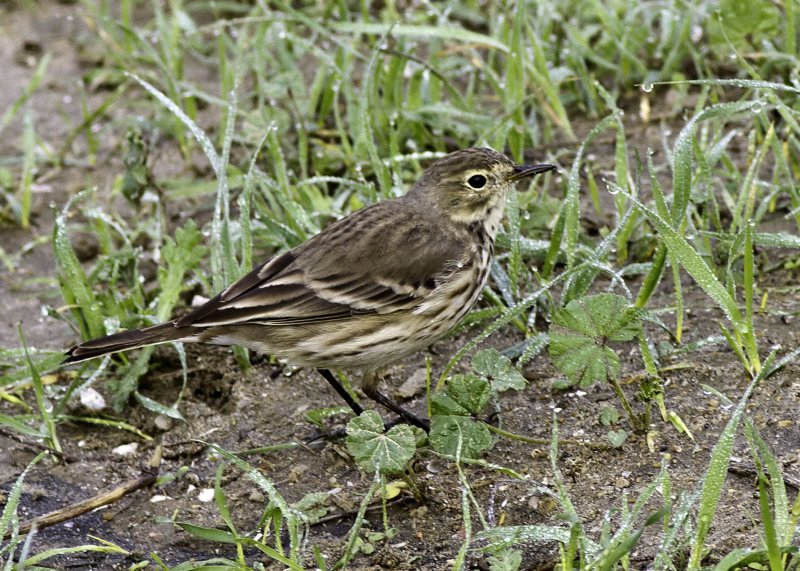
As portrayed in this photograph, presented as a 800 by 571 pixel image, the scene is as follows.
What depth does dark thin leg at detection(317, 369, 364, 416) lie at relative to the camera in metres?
4.96

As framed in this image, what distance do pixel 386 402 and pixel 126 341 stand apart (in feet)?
3.67

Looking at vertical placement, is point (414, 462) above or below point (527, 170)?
Result: below

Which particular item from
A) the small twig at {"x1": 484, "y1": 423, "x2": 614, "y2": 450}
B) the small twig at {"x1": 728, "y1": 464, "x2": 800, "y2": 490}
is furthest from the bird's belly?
the small twig at {"x1": 728, "y1": 464, "x2": 800, "y2": 490}

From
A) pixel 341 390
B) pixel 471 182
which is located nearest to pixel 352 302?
pixel 341 390

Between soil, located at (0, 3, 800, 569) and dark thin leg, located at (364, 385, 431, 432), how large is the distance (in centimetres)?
15

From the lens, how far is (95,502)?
4.62m

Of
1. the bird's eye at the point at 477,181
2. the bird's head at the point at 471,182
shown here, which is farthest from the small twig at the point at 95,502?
the bird's eye at the point at 477,181

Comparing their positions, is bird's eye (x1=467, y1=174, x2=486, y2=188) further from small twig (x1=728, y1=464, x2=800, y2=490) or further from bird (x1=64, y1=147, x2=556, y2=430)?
small twig (x1=728, y1=464, x2=800, y2=490)

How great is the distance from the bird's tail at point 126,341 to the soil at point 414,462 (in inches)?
20.2

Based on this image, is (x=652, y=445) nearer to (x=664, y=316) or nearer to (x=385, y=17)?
(x=664, y=316)

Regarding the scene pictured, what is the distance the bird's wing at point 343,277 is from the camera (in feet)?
15.6

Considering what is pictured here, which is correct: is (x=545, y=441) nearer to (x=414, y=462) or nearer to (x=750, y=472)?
(x=414, y=462)

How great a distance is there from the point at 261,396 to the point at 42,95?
3952mm

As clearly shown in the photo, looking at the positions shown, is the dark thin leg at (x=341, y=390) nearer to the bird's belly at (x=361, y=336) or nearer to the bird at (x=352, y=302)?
the bird at (x=352, y=302)
